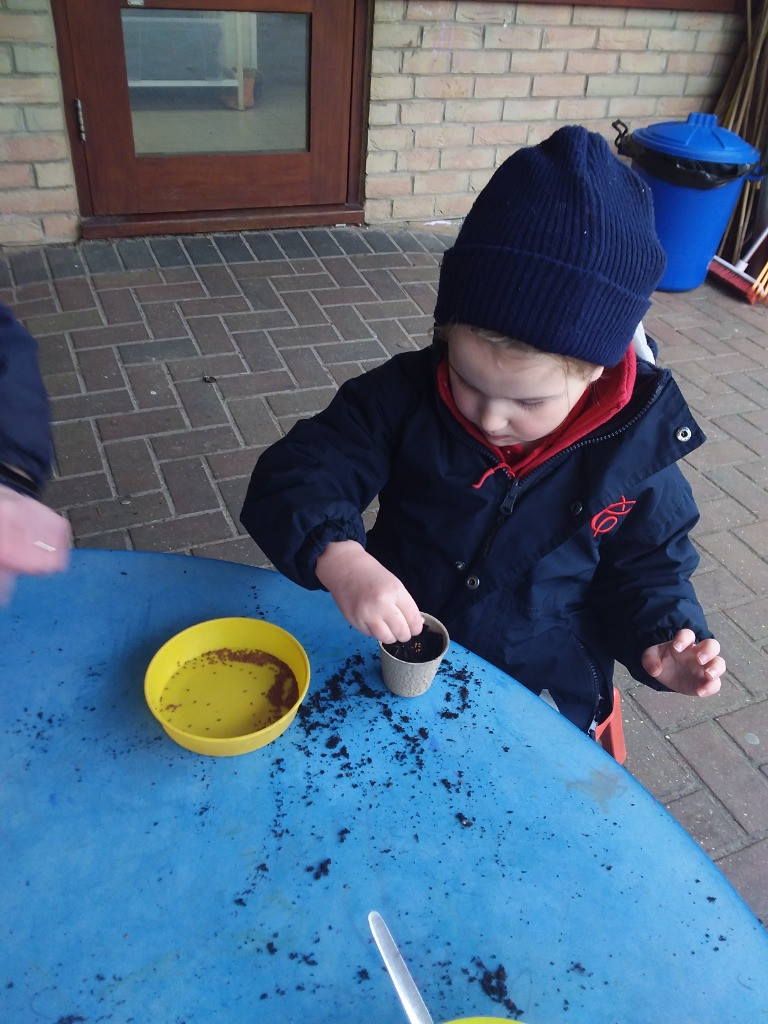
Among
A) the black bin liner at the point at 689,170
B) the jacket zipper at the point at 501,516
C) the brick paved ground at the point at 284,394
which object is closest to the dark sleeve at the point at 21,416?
the jacket zipper at the point at 501,516

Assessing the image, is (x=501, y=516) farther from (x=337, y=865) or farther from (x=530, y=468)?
(x=337, y=865)

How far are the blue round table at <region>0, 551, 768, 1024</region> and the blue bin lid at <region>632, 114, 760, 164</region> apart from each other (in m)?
4.03

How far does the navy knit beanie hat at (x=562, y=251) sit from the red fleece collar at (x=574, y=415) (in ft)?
0.45

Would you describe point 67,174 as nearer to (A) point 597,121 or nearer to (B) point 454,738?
(A) point 597,121

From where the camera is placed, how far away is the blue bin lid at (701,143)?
4.36m

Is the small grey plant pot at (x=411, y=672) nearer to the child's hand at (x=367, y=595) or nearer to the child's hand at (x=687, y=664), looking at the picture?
the child's hand at (x=367, y=595)

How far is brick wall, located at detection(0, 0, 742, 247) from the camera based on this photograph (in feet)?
13.0

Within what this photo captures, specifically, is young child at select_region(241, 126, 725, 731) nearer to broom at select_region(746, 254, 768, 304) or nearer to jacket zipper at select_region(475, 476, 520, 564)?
jacket zipper at select_region(475, 476, 520, 564)

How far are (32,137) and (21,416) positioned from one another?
3261 millimetres

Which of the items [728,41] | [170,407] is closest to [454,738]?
[170,407]

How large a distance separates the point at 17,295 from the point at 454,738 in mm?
3451

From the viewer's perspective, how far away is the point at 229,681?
123cm

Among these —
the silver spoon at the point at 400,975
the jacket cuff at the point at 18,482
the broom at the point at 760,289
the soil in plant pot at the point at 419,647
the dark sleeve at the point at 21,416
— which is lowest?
the broom at the point at 760,289

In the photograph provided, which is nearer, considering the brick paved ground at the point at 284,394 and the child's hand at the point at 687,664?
the child's hand at the point at 687,664
